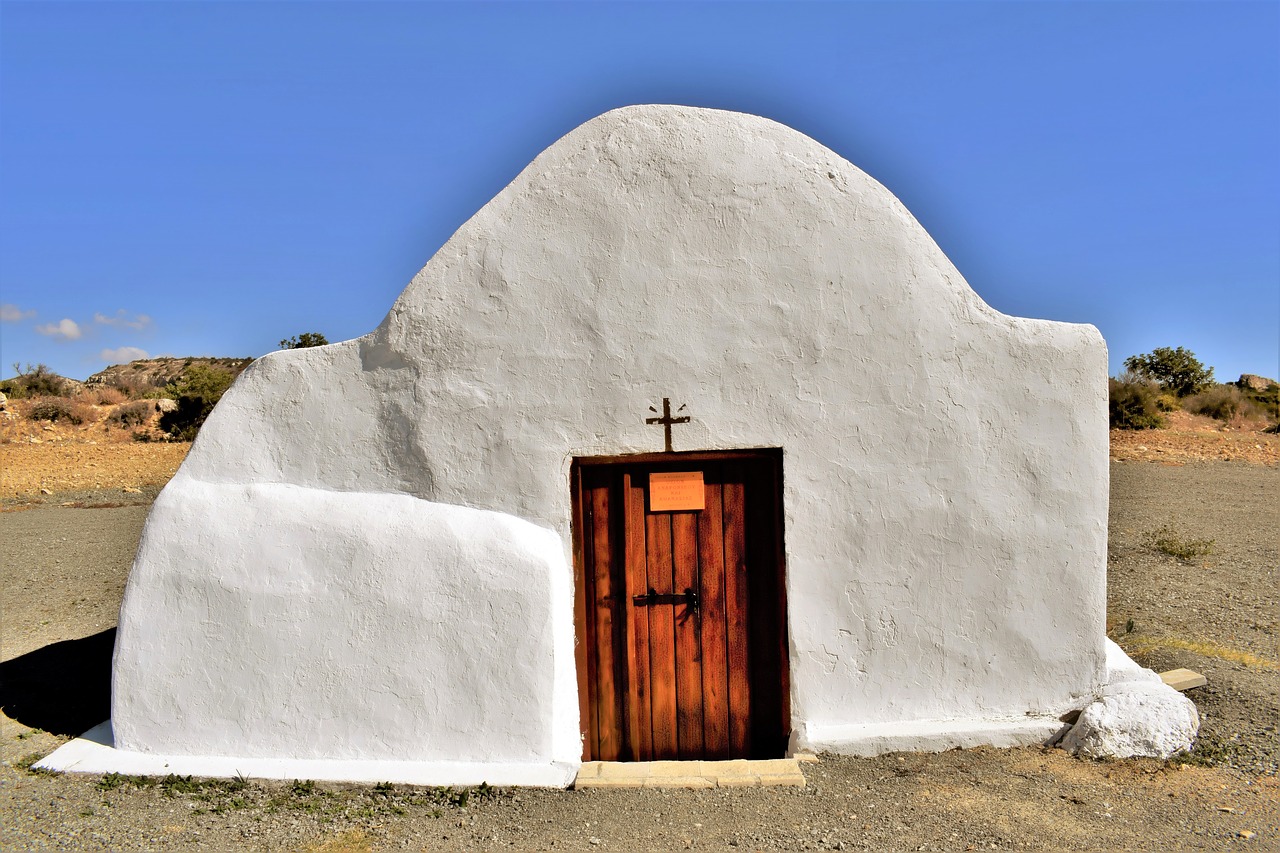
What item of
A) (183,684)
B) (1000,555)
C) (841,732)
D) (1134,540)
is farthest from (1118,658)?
(1134,540)

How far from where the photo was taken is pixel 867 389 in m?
4.91

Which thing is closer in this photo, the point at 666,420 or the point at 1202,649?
the point at 666,420

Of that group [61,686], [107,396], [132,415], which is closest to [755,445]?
[61,686]

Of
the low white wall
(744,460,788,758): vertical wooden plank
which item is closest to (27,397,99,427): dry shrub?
the low white wall

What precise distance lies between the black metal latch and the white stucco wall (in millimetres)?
474

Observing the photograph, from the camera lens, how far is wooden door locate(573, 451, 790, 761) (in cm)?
506

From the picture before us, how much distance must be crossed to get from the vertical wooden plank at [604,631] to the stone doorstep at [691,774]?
35 cm

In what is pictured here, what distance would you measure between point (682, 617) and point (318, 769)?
86.2 inches

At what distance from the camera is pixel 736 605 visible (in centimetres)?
507

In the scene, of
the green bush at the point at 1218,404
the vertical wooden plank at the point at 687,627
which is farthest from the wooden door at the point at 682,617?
the green bush at the point at 1218,404

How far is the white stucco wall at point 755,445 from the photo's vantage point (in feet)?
16.0

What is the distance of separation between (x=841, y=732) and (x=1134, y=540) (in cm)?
981

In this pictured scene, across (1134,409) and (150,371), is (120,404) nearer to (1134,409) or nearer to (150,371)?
(150,371)

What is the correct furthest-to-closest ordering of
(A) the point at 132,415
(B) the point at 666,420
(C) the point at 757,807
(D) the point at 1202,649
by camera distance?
(A) the point at 132,415 → (D) the point at 1202,649 → (B) the point at 666,420 → (C) the point at 757,807
